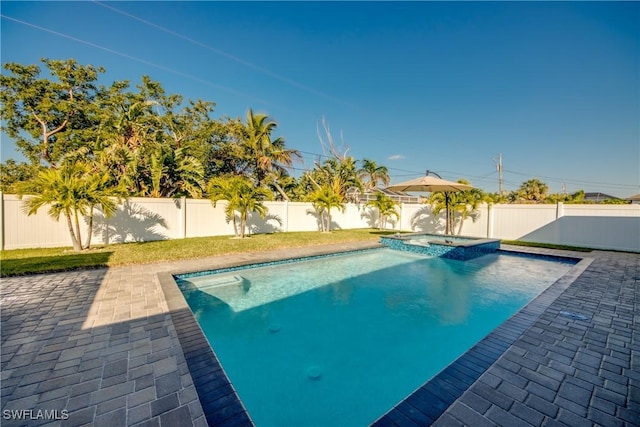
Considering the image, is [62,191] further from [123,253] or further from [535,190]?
[535,190]

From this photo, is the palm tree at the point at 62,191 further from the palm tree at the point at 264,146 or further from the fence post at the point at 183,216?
the palm tree at the point at 264,146

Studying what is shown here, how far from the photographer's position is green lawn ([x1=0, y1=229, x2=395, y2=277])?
19.5 feet

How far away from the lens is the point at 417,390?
228 cm

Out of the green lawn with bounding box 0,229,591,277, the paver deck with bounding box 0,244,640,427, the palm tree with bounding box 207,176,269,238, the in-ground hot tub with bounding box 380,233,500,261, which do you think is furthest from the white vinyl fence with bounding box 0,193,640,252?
the paver deck with bounding box 0,244,640,427

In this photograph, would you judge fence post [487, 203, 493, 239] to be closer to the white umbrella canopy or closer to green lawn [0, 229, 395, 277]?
the white umbrella canopy

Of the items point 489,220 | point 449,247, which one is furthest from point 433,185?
point 489,220

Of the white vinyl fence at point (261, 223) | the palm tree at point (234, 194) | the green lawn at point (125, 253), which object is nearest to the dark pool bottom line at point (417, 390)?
the green lawn at point (125, 253)

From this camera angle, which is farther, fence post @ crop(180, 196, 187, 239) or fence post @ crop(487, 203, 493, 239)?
fence post @ crop(487, 203, 493, 239)

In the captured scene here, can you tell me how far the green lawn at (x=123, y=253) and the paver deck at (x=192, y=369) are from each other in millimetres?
1918

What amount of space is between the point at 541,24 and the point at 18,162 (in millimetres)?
28849

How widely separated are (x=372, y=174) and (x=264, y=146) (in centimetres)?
921

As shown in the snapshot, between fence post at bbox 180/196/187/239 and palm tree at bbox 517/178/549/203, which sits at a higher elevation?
palm tree at bbox 517/178/549/203

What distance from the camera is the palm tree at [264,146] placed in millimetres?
16391

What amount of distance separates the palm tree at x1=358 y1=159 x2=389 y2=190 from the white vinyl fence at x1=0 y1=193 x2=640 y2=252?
24.5 ft
